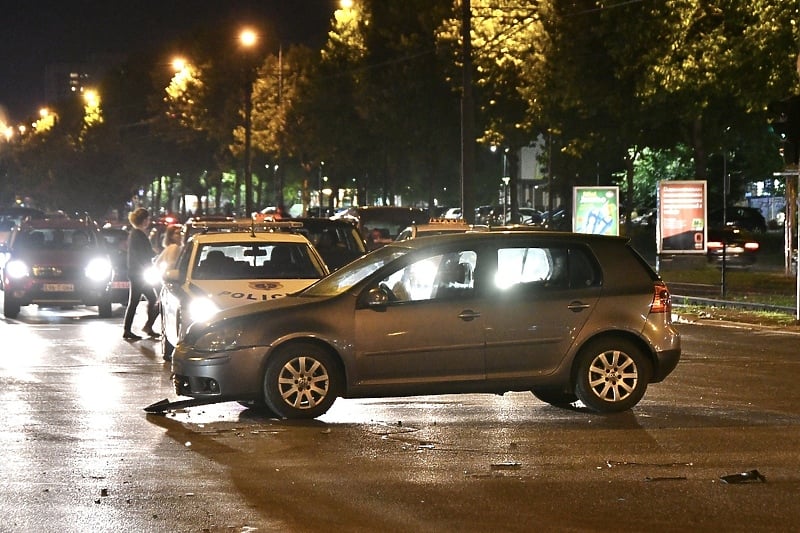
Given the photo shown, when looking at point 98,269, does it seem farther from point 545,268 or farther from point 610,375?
point 610,375

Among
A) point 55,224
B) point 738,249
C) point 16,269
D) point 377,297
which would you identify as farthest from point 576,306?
point 738,249

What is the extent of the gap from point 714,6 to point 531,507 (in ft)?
83.1

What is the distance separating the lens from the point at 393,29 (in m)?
64.7

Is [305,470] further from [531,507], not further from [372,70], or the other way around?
[372,70]

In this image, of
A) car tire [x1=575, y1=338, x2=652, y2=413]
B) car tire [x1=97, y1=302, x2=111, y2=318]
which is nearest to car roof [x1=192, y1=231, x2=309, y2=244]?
car tire [x1=575, y1=338, x2=652, y2=413]

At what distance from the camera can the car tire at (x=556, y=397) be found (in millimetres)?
13469

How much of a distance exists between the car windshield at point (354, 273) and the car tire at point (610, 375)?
1798 millimetres

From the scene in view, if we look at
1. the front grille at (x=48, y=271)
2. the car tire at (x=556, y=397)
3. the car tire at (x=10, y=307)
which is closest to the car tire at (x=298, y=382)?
the car tire at (x=556, y=397)

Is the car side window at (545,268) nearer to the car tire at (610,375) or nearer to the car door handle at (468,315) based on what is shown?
the car door handle at (468,315)

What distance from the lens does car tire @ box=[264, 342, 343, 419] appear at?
1240 centimetres

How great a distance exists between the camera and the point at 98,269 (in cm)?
2591

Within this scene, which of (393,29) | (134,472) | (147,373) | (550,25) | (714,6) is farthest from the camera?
(393,29)

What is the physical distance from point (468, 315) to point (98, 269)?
14.4 meters

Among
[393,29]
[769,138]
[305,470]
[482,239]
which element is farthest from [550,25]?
[305,470]
